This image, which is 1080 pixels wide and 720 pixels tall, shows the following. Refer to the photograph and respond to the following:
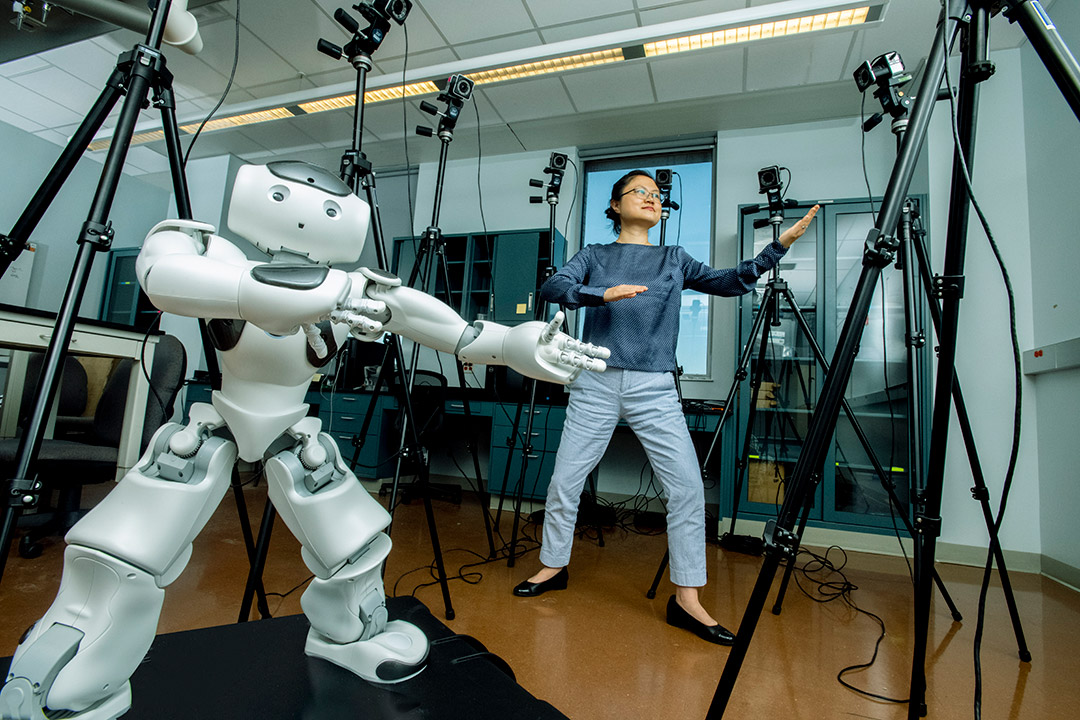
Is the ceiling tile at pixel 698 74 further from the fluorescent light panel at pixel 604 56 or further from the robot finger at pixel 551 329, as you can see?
the robot finger at pixel 551 329

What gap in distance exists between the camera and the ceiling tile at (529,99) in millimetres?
3502

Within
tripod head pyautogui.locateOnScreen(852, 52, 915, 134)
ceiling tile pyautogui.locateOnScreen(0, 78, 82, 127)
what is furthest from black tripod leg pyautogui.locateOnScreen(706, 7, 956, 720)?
ceiling tile pyautogui.locateOnScreen(0, 78, 82, 127)

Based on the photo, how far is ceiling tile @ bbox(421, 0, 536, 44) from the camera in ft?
9.70

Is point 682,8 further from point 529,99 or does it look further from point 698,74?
point 529,99

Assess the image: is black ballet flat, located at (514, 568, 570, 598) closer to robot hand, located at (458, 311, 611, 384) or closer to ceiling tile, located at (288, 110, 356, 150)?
robot hand, located at (458, 311, 611, 384)

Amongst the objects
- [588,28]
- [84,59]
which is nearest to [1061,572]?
[588,28]

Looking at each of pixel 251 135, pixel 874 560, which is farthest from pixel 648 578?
pixel 251 135

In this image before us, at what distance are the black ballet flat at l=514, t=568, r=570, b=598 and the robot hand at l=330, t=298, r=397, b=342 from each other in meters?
1.40

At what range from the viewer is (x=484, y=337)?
100cm

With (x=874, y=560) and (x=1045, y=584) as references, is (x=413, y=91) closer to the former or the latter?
(x=874, y=560)

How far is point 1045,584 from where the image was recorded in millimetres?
2355

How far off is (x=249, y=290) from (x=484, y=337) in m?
0.41

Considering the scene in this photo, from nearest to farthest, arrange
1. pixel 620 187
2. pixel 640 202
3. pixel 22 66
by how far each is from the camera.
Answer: pixel 640 202 → pixel 620 187 → pixel 22 66

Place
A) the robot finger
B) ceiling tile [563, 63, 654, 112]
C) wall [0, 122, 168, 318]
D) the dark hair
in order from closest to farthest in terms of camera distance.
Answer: the robot finger < the dark hair < ceiling tile [563, 63, 654, 112] < wall [0, 122, 168, 318]
